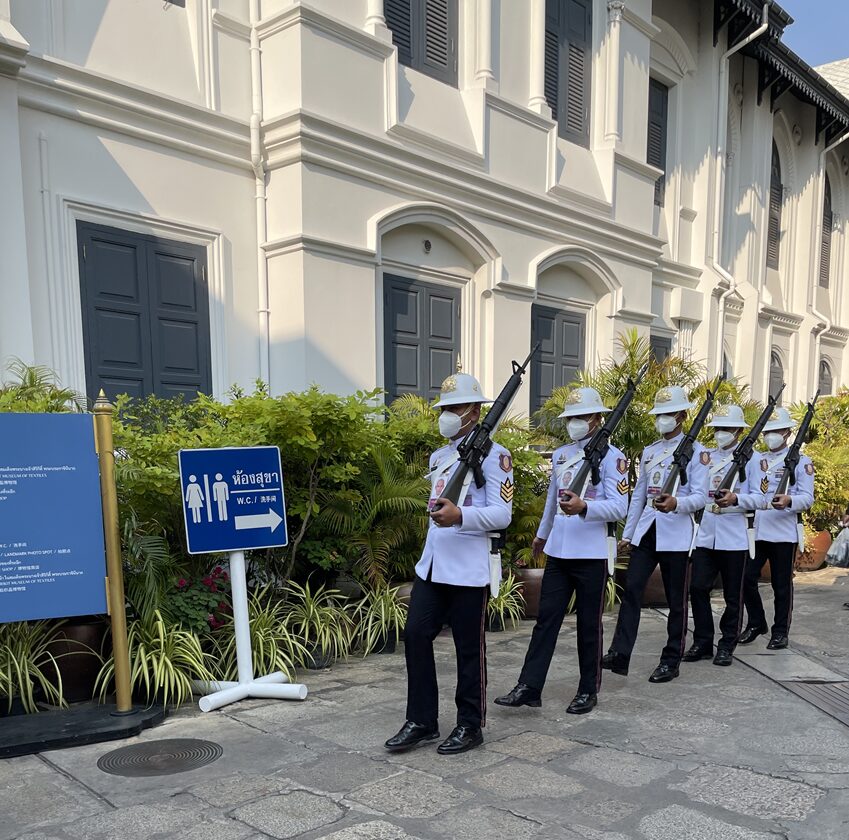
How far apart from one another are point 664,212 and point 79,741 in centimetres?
1350

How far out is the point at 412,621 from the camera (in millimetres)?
3969

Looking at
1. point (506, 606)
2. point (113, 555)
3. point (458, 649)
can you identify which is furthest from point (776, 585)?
point (113, 555)

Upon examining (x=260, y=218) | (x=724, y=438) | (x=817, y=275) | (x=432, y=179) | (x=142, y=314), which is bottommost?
(x=724, y=438)

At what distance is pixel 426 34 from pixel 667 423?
667 cm

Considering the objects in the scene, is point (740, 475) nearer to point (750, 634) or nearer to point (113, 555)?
point (750, 634)

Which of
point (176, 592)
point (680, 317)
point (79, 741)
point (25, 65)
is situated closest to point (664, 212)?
point (680, 317)

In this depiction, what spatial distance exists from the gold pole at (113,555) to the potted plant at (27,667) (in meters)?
0.54

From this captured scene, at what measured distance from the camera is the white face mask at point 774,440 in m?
6.86

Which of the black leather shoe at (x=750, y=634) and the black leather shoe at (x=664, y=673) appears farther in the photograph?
the black leather shoe at (x=750, y=634)

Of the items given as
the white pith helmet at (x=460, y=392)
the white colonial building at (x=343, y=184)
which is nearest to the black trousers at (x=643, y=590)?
the white pith helmet at (x=460, y=392)

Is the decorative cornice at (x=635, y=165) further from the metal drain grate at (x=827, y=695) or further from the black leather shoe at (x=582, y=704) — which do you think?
the black leather shoe at (x=582, y=704)

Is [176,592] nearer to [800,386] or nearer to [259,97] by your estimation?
[259,97]

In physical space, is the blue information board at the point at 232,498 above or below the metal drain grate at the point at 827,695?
above

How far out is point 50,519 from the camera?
13.8 feet
